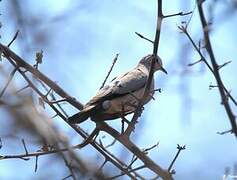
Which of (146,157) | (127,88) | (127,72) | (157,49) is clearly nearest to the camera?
(157,49)

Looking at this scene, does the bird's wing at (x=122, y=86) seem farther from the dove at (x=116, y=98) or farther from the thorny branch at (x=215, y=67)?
the thorny branch at (x=215, y=67)

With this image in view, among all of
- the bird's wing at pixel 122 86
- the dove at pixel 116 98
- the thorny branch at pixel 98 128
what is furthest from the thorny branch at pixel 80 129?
the bird's wing at pixel 122 86

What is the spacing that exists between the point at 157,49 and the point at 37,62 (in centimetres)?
91

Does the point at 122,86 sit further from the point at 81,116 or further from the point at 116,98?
the point at 81,116

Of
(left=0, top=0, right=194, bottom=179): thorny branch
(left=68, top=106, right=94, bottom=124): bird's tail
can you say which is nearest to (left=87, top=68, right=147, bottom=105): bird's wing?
(left=68, top=106, right=94, bottom=124): bird's tail

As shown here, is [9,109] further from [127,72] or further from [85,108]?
[127,72]

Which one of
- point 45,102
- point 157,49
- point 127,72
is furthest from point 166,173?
point 127,72

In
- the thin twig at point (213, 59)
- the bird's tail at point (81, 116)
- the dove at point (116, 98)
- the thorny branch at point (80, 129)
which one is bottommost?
the thin twig at point (213, 59)

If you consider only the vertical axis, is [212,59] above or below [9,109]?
above

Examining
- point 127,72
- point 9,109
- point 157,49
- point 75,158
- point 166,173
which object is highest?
point 127,72

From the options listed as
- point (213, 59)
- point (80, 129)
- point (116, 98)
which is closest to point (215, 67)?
point (213, 59)

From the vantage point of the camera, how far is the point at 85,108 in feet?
14.7

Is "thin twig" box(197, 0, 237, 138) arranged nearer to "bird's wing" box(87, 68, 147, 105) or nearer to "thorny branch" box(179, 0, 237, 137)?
"thorny branch" box(179, 0, 237, 137)

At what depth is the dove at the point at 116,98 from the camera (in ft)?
14.7
